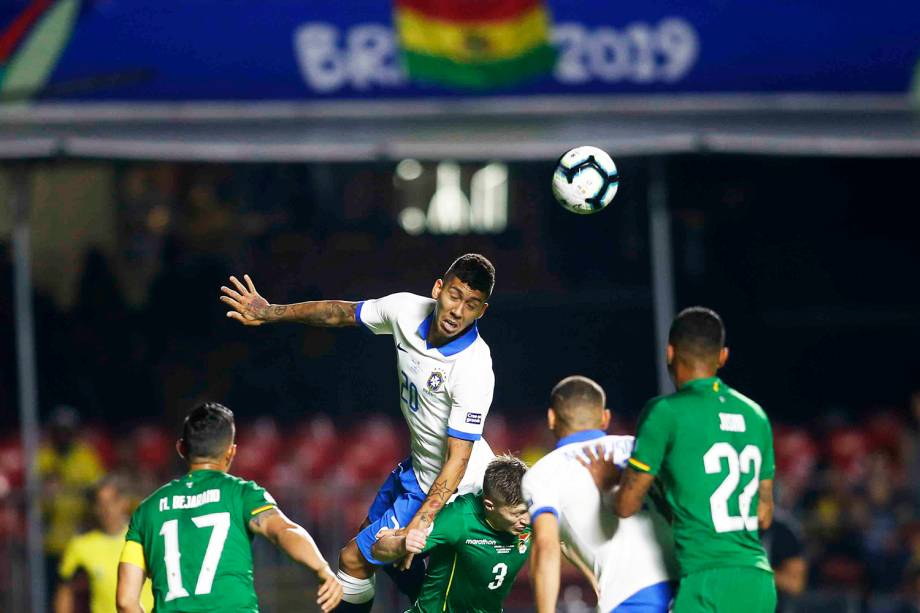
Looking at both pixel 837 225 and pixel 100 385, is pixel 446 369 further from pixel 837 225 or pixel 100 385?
pixel 837 225

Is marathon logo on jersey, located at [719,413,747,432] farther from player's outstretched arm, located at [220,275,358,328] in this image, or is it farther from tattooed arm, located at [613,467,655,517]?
player's outstretched arm, located at [220,275,358,328]

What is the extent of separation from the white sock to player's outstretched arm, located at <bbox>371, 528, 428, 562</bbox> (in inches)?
14.3

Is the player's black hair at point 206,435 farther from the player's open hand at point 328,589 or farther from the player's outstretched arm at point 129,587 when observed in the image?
the player's open hand at point 328,589

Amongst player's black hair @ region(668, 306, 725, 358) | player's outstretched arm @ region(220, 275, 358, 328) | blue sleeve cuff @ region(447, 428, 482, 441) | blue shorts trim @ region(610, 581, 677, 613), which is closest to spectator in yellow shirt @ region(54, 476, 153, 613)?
player's outstretched arm @ region(220, 275, 358, 328)

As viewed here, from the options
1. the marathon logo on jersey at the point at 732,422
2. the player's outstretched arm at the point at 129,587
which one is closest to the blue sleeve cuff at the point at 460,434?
the marathon logo on jersey at the point at 732,422

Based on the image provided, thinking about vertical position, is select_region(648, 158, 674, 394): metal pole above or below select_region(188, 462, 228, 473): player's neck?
above

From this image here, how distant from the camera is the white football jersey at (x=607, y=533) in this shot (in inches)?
247

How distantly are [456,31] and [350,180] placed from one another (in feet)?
13.2

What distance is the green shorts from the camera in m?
6.07

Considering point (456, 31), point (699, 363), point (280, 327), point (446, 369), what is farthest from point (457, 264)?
point (280, 327)

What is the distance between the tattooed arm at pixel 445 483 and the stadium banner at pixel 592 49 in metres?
6.49

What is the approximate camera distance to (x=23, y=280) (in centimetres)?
1280

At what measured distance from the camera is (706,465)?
6.01 m

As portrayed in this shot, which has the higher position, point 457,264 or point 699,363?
point 457,264
